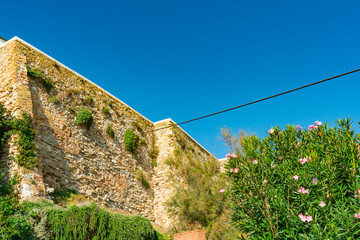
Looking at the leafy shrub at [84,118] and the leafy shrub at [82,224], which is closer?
the leafy shrub at [82,224]

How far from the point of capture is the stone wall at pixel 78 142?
11828 millimetres

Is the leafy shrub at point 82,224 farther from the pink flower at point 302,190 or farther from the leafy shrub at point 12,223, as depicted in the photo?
the pink flower at point 302,190

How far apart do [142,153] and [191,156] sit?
3968 millimetres

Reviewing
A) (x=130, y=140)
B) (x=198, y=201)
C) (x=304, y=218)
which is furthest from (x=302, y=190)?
(x=130, y=140)

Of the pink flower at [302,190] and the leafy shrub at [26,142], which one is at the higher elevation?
the leafy shrub at [26,142]

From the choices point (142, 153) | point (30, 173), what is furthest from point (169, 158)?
point (30, 173)

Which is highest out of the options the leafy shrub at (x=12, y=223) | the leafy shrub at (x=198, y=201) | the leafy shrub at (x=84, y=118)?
the leafy shrub at (x=84, y=118)

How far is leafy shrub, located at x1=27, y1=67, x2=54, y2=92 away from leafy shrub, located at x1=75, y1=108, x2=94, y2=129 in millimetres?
1667

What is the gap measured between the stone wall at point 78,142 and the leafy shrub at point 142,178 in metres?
0.17

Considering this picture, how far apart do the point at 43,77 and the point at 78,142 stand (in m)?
2.99

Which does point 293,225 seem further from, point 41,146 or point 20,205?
point 41,146

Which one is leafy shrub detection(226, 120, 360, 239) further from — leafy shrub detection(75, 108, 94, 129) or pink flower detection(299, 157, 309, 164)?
leafy shrub detection(75, 108, 94, 129)

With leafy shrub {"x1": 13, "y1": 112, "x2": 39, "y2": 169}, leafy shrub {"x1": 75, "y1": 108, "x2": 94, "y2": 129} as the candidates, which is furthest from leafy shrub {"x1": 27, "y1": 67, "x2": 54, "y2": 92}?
leafy shrub {"x1": 13, "y1": 112, "x2": 39, "y2": 169}

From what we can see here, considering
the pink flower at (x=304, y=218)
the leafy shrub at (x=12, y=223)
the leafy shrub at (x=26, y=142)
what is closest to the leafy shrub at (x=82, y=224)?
the leafy shrub at (x=12, y=223)
